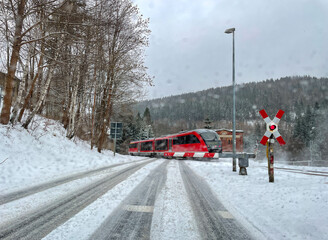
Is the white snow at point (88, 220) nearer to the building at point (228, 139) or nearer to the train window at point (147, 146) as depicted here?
the train window at point (147, 146)

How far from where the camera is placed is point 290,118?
9481 cm

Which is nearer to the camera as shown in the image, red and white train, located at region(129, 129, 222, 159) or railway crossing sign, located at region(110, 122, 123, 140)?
red and white train, located at region(129, 129, 222, 159)

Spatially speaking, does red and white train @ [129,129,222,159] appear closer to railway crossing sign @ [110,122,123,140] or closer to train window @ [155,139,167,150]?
train window @ [155,139,167,150]

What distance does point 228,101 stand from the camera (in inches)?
5084

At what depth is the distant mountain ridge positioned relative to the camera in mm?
116588

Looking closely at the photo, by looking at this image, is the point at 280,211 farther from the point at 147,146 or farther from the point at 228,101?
the point at 228,101

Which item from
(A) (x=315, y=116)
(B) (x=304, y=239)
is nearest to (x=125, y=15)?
(B) (x=304, y=239)

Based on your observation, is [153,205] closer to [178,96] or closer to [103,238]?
[103,238]

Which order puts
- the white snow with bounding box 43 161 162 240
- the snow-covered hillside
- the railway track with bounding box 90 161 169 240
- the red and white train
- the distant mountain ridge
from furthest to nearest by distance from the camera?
the distant mountain ridge → the red and white train → the snow-covered hillside → the railway track with bounding box 90 161 169 240 → the white snow with bounding box 43 161 162 240

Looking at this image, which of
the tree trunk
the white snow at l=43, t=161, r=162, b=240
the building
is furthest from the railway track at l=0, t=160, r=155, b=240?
the building

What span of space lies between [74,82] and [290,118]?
102 m

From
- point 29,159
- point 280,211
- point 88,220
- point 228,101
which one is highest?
point 228,101

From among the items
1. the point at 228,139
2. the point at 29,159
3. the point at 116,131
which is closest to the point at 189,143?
the point at 116,131

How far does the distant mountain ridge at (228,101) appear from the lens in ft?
383
